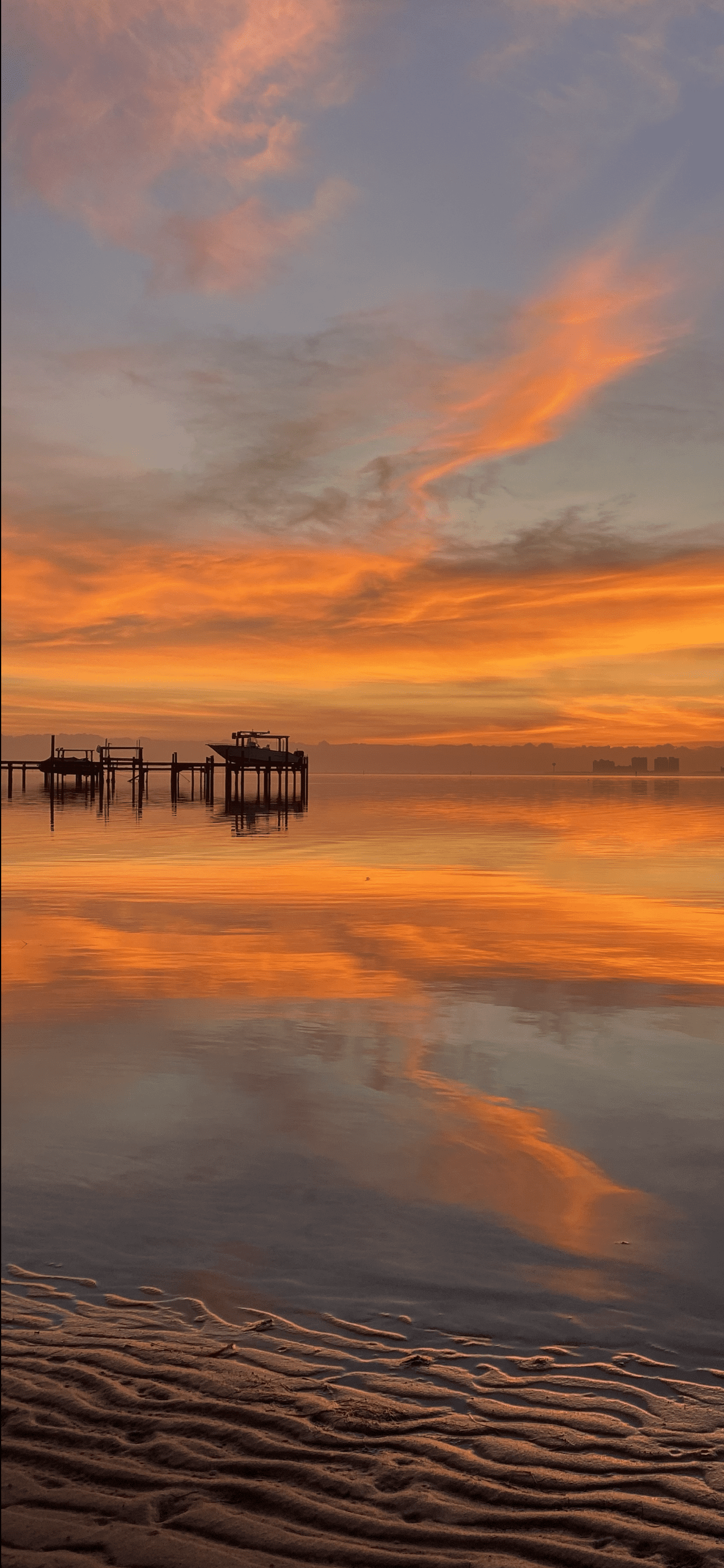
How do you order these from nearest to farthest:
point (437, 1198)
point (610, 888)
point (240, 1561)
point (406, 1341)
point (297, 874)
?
point (240, 1561) → point (406, 1341) → point (437, 1198) → point (610, 888) → point (297, 874)

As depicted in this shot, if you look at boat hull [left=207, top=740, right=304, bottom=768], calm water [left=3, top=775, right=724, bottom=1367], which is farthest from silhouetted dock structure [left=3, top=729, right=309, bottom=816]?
calm water [left=3, top=775, right=724, bottom=1367]

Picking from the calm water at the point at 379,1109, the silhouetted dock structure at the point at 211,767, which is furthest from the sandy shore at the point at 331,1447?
the silhouetted dock structure at the point at 211,767

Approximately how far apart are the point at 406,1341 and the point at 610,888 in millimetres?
27317

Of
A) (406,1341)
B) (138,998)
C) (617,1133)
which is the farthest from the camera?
(138,998)

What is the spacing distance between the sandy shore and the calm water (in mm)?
521

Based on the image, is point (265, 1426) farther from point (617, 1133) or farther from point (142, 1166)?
point (617, 1133)

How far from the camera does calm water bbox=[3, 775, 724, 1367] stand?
7723mm

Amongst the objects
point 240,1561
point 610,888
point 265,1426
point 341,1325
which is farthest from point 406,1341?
point 610,888

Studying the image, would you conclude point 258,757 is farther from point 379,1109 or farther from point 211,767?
point 379,1109

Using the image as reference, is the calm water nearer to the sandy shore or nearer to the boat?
the sandy shore

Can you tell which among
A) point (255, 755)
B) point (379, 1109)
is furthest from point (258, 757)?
point (379, 1109)

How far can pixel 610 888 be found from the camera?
33094 millimetres

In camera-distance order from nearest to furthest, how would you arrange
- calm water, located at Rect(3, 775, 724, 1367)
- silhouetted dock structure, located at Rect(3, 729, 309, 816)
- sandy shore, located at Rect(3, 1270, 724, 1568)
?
1. sandy shore, located at Rect(3, 1270, 724, 1568)
2. calm water, located at Rect(3, 775, 724, 1367)
3. silhouetted dock structure, located at Rect(3, 729, 309, 816)

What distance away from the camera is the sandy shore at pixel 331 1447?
15.6ft
